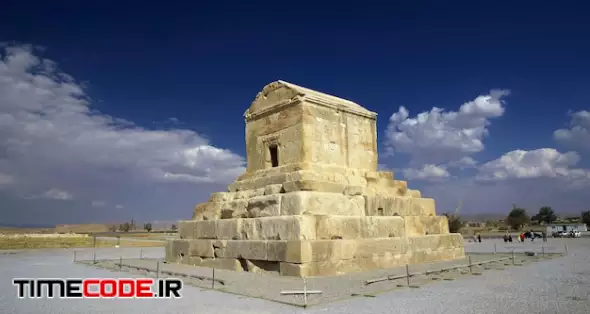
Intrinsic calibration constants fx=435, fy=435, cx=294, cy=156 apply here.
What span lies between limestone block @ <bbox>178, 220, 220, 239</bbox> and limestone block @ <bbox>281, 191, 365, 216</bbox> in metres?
3.04

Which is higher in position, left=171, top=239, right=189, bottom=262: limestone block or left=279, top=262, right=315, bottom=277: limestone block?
left=171, top=239, right=189, bottom=262: limestone block

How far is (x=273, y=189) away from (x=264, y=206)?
0.68 metres

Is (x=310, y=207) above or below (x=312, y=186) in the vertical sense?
below

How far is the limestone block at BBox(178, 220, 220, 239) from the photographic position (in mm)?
13438

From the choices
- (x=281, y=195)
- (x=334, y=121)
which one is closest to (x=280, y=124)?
(x=334, y=121)

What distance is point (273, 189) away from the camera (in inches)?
494

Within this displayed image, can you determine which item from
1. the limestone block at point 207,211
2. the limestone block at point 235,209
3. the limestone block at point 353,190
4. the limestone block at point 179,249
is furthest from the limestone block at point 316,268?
the limestone block at point 179,249

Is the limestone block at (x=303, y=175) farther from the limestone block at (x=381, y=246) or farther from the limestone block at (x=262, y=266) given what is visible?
the limestone block at (x=262, y=266)

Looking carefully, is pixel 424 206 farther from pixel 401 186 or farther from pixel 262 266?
pixel 262 266

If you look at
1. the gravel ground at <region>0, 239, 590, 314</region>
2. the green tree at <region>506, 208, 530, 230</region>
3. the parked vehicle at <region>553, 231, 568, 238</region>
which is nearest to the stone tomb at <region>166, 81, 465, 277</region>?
the gravel ground at <region>0, 239, 590, 314</region>

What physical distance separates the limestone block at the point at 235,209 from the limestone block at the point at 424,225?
5011 mm

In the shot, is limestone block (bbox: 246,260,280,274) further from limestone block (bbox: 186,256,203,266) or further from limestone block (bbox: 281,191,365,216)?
limestone block (bbox: 186,256,203,266)

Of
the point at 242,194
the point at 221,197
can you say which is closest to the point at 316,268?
the point at 242,194

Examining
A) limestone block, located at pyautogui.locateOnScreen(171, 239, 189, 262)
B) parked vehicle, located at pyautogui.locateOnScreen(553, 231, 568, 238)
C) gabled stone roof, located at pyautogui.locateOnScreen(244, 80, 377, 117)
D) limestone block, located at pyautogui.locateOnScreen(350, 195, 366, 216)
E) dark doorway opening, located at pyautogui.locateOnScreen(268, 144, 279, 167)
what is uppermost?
gabled stone roof, located at pyautogui.locateOnScreen(244, 80, 377, 117)
